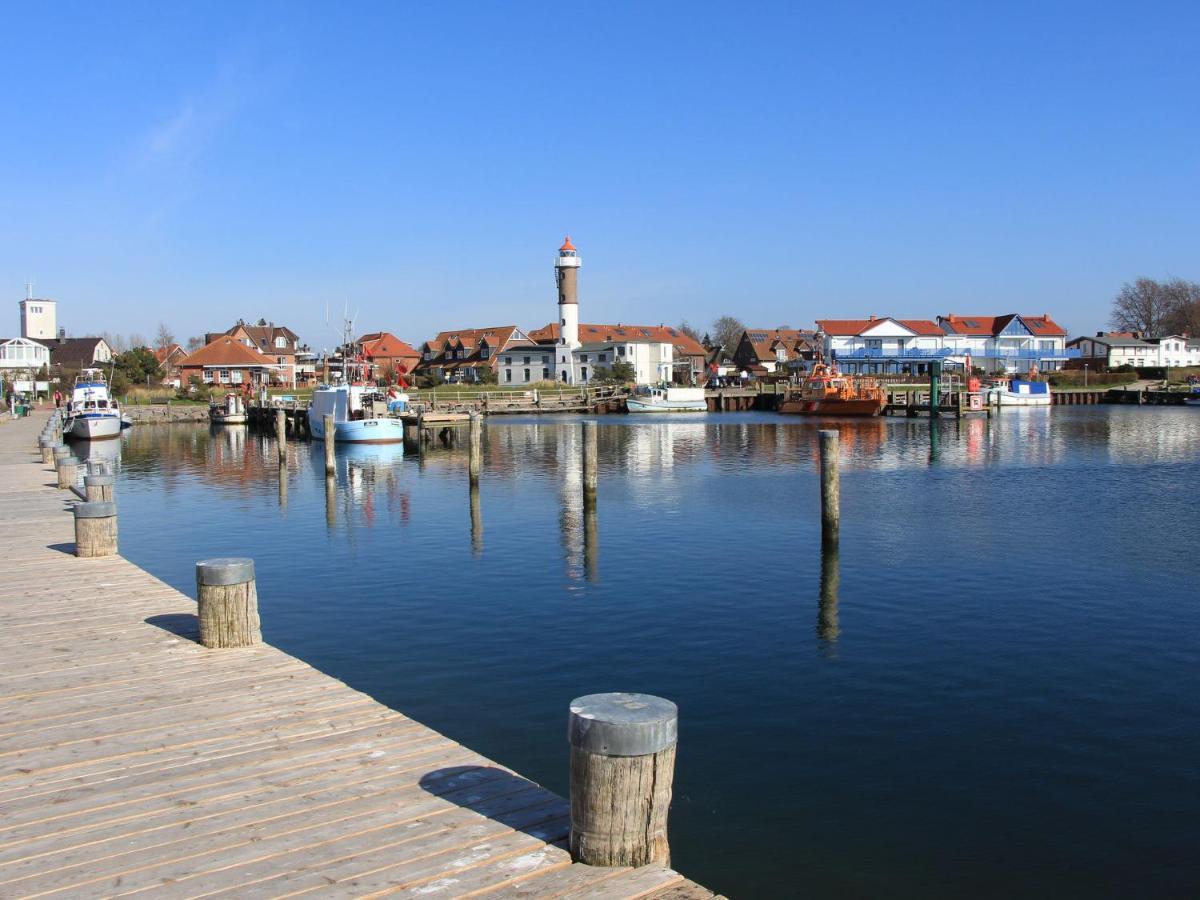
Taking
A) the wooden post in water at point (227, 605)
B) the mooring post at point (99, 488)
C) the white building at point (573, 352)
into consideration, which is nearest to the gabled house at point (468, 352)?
the white building at point (573, 352)

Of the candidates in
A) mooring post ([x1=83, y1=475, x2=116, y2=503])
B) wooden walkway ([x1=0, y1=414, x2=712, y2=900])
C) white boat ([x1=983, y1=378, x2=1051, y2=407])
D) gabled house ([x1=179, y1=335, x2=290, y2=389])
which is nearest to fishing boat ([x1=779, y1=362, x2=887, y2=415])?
white boat ([x1=983, y1=378, x2=1051, y2=407])

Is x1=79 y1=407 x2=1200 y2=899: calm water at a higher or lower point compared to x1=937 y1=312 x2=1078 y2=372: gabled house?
lower

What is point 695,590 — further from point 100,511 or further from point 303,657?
point 100,511

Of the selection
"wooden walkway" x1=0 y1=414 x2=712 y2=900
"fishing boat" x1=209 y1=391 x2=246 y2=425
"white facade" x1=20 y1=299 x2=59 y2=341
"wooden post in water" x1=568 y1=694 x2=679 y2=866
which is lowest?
"wooden walkway" x1=0 y1=414 x2=712 y2=900

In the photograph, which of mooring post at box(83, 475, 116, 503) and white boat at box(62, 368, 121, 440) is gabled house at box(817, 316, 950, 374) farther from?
mooring post at box(83, 475, 116, 503)

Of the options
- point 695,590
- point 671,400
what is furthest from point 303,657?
point 671,400

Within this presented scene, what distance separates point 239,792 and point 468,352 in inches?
4647

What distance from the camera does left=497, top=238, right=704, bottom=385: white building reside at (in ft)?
388

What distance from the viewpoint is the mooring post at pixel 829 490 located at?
22484 mm

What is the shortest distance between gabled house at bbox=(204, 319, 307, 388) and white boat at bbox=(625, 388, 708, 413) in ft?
147

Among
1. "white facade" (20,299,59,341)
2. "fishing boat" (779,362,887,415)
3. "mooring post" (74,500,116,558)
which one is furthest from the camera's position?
"white facade" (20,299,59,341)

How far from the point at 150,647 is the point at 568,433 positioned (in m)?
57.7

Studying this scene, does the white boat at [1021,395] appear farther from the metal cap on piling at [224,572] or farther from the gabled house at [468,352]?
the metal cap on piling at [224,572]

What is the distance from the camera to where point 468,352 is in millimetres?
123562
